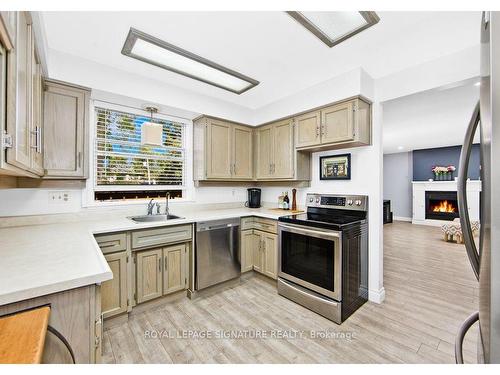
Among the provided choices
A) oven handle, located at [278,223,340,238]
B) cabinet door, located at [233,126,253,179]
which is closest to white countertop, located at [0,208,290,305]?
oven handle, located at [278,223,340,238]

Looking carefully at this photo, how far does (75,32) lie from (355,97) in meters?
2.57

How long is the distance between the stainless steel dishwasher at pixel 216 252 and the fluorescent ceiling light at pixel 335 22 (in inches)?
81.4

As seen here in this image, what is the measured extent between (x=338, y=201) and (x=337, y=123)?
0.93 meters

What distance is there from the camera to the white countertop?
0.91 metres

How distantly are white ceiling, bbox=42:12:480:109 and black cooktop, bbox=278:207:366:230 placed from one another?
1571 millimetres

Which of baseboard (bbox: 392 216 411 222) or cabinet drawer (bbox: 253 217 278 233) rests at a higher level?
cabinet drawer (bbox: 253 217 278 233)

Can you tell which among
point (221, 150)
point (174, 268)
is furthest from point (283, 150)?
point (174, 268)

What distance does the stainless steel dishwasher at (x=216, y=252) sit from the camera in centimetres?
254

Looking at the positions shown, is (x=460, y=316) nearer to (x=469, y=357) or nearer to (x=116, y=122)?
(x=469, y=357)

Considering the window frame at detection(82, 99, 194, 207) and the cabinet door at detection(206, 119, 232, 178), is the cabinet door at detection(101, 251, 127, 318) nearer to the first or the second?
the window frame at detection(82, 99, 194, 207)

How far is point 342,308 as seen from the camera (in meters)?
2.13

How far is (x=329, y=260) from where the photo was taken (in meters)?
2.21

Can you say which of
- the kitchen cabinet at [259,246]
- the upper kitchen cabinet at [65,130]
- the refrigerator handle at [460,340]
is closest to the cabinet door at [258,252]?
the kitchen cabinet at [259,246]
